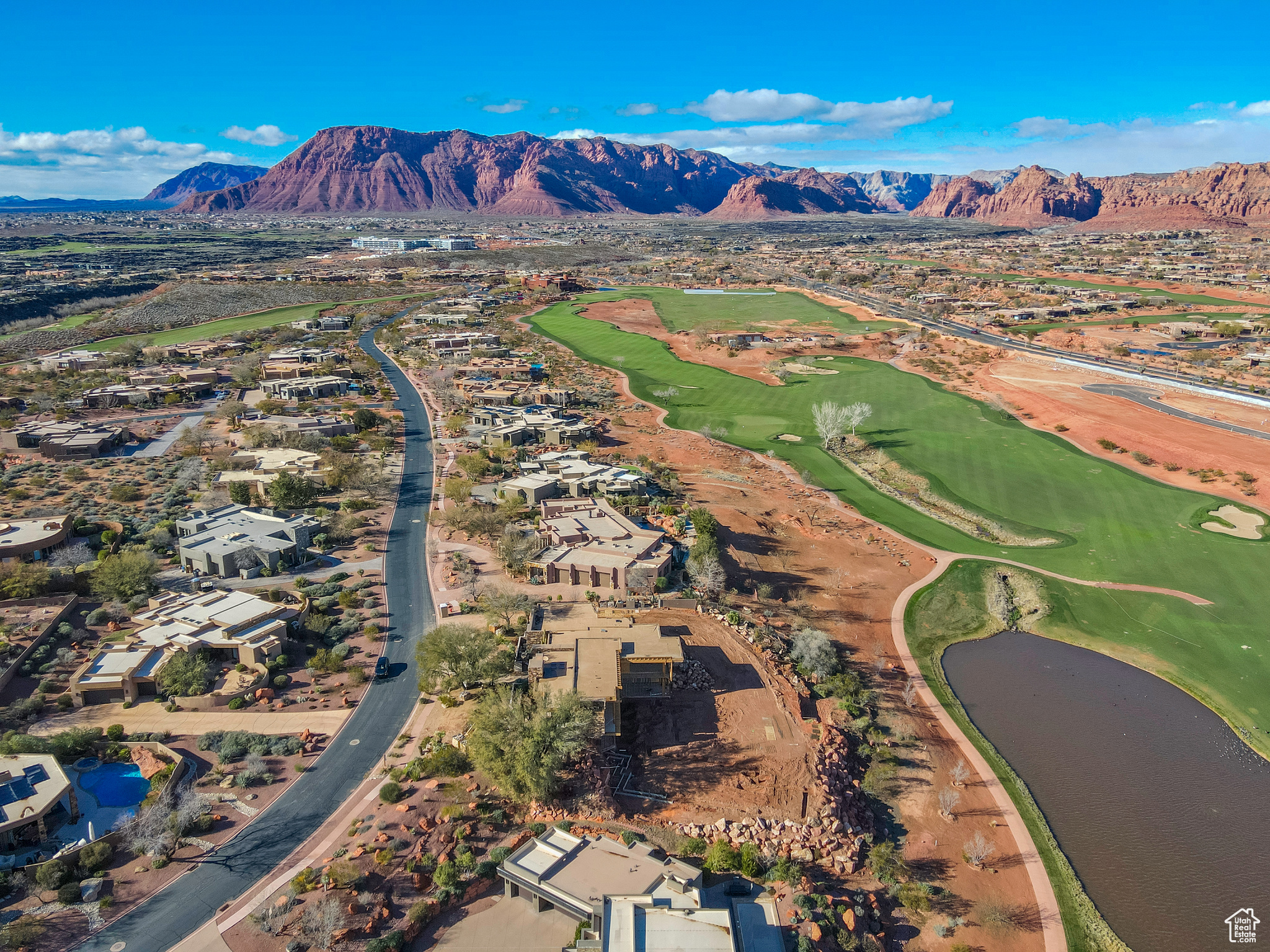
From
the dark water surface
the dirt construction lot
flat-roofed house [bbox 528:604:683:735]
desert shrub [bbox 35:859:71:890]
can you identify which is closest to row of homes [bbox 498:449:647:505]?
flat-roofed house [bbox 528:604:683:735]

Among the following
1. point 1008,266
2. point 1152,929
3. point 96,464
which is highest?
point 1008,266

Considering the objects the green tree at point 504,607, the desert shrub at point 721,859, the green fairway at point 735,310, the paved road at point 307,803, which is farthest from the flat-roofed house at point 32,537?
the green fairway at point 735,310

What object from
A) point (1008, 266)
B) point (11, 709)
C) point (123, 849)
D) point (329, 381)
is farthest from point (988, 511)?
point (1008, 266)

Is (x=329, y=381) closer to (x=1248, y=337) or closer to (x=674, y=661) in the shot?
(x=674, y=661)

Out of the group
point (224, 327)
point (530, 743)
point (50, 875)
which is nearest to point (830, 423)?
point (530, 743)

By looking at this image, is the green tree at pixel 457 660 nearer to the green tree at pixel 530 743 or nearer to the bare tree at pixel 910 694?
the green tree at pixel 530 743

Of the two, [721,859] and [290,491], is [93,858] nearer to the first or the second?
[721,859]

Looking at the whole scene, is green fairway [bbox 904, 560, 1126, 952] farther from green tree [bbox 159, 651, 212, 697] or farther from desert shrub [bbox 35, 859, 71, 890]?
green tree [bbox 159, 651, 212, 697]
